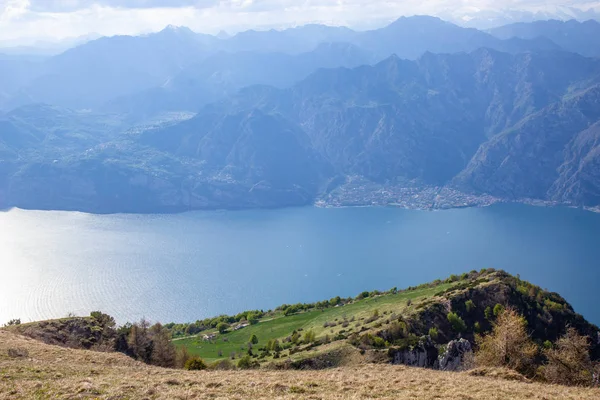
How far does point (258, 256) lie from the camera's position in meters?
130

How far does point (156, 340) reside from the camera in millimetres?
34531

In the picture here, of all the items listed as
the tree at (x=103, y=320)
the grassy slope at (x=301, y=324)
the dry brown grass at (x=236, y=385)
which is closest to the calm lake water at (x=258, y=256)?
the grassy slope at (x=301, y=324)

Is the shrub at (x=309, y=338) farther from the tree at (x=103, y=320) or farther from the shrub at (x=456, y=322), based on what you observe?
the tree at (x=103, y=320)

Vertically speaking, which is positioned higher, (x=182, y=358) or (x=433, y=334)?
(x=433, y=334)

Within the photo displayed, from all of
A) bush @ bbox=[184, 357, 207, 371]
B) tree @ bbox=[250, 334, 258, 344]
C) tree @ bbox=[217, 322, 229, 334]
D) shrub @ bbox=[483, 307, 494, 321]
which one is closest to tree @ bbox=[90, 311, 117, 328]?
bush @ bbox=[184, 357, 207, 371]

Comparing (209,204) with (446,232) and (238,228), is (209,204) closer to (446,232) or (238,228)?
(238,228)

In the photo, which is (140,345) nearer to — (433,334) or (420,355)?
(420,355)

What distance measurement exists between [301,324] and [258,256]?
7660 centimetres

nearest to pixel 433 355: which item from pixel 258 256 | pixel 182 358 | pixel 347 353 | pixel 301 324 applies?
pixel 347 353

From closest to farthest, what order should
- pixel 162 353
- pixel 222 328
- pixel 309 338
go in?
pixel 162 353 < pixel 309 338 < pixel 222 328

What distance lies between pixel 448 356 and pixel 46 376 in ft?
76.3

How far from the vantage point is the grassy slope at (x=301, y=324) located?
46562 millimetres

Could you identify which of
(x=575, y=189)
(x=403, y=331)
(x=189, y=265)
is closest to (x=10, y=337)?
(x=403, y=331)

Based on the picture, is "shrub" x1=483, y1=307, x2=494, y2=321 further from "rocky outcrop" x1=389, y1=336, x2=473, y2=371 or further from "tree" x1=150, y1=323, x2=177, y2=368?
"tree" x1=150, y1=323, x2=177, y2=368
